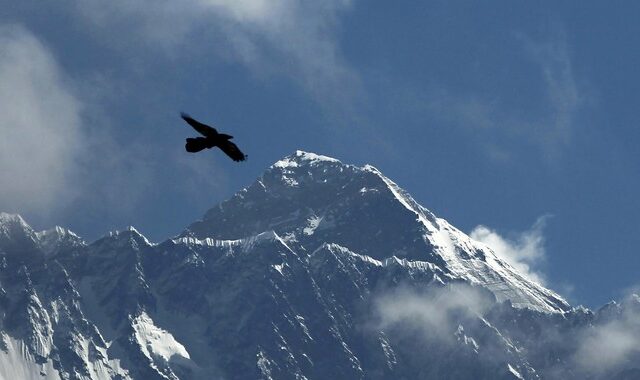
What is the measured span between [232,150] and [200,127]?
1.53 metres

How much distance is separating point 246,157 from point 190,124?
255cm

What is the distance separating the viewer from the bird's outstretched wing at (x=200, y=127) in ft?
242

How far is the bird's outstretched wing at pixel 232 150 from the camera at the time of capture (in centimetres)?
7450

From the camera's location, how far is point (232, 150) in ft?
245

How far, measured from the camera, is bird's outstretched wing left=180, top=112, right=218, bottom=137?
73625 millimetres

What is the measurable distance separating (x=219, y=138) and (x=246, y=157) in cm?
129

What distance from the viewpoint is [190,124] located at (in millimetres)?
74375

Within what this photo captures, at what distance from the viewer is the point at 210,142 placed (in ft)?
247

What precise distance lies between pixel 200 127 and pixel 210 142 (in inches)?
33.1

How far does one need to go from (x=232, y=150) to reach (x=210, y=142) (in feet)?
3.50

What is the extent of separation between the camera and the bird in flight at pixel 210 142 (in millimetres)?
74312

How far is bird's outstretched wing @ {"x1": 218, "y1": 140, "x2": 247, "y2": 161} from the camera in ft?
244

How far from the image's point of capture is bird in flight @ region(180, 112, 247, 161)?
2926 inches

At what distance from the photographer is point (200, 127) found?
74.8 m
